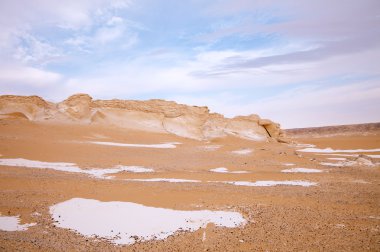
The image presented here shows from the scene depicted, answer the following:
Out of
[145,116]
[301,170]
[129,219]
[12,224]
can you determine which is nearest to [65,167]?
[12,224]

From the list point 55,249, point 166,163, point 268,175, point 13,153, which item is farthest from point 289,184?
point 13,153

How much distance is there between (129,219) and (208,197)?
127 inches

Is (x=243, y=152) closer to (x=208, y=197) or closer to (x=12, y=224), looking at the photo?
(x=208, y=197)

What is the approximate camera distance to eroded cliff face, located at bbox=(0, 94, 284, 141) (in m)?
32.2

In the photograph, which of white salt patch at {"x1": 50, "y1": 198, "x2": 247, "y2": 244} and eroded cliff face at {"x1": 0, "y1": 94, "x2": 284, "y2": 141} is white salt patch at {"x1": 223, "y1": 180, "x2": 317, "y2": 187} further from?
eroded cliff face at {"x1": 0, "y1": 94, "x2": 284, "y2": 141}

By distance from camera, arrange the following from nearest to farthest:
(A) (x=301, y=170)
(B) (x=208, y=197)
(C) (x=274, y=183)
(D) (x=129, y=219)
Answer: (D) (x=129, y=219) < (B) (x=208, y=197) < (C) (x=274, y=183) < (A) (x=301, y=170)

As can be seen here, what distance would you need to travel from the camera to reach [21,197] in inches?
395

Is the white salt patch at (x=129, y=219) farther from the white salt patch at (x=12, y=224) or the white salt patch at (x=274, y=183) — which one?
the white salt patch at (x=274, y=183)

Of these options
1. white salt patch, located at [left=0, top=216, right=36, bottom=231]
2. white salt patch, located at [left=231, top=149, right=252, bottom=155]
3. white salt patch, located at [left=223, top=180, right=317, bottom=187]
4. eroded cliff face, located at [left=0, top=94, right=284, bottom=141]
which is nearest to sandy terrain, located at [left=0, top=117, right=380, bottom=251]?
white salt patch, located at [left=0, top=216, right=36, bottom=231]

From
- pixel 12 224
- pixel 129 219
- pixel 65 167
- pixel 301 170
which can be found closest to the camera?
pixel 12 224

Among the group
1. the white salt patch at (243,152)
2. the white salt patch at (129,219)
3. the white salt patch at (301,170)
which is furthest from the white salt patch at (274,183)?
the white salt patch at (243,152)

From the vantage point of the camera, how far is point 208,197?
1084 centimetres

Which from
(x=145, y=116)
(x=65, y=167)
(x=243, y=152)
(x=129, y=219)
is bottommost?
(x=129, y=219)

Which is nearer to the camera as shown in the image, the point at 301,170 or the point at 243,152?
the point at 301,170
